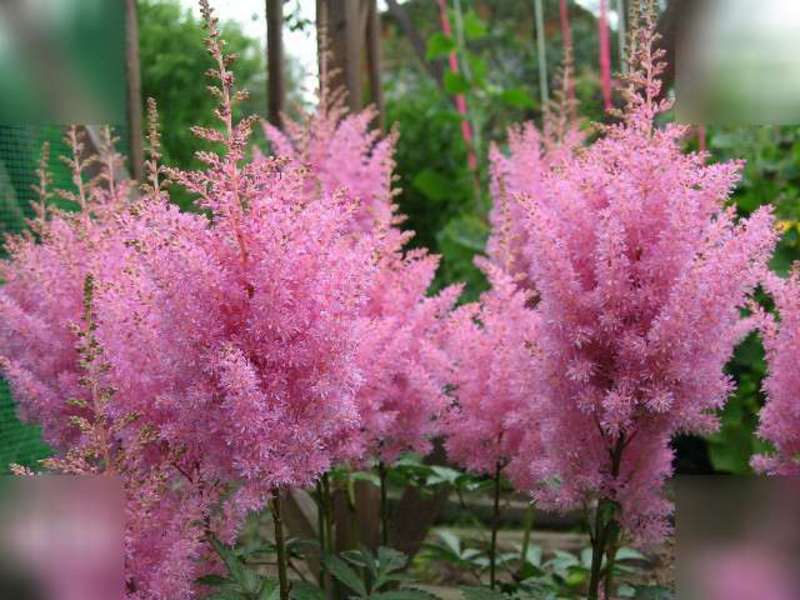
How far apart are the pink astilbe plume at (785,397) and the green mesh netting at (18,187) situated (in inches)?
68.8

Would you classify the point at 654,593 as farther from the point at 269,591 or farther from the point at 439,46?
the point at 439,46

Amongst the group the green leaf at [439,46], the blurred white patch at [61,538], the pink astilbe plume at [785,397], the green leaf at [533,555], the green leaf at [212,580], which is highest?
the green leaf at [439,46]

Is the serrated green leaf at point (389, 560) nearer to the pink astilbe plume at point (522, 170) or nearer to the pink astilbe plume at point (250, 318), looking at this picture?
the pink astilbe plume at point (250, 318)

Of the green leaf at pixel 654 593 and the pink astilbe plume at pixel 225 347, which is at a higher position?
the pink astilbe plume at pixel 225 347

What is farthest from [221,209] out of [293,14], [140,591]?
[293,14]

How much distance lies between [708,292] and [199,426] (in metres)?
0.80

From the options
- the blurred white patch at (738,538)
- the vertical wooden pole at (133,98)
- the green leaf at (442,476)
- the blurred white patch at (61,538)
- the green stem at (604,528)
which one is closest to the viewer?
the blurred white patch at (61,538)

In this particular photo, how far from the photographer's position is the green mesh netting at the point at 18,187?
259 cm

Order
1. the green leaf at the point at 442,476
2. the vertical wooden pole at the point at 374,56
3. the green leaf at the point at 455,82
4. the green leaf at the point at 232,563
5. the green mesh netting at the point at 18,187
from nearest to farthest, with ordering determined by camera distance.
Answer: the green leaf at the point at 232,563
the green leaf at the point at 442,476
the green mesh netting at the point at 18,187
the vertical wooden pole at the point at 374,56
the green leaf at the point at 455,82

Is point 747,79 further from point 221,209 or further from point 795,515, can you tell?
point 221,209

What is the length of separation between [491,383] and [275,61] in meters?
1.68

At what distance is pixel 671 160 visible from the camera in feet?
5.22

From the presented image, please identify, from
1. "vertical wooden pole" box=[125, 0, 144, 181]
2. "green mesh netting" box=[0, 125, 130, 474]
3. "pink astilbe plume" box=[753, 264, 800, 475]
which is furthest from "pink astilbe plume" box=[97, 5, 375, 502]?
"vertical wooden pole" box=[125, 0, 144, 181]

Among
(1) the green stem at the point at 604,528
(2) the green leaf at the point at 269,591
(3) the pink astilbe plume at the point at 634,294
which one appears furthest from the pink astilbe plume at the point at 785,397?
(2) the green leaf at the point at 269,591
